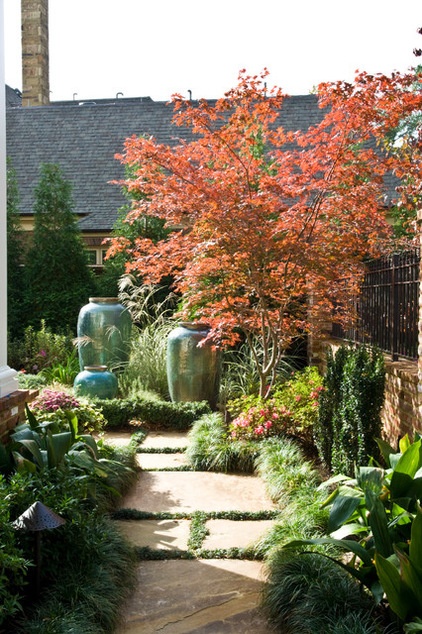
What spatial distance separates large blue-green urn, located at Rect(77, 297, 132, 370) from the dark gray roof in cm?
525

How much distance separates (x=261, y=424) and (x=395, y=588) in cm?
353

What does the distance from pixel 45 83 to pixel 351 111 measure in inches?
633

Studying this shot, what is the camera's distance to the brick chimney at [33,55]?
62.2ft

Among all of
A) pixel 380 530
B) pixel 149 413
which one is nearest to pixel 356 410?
pixel 380 530

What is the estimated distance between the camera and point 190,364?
26.8 ft

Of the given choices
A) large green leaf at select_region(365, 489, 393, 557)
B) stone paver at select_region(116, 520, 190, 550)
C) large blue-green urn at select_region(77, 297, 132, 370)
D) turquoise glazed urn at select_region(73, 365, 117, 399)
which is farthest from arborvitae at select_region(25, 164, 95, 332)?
large green leaf at select_region(365, 489, 393, 557)

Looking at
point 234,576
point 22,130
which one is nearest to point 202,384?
point 234,576

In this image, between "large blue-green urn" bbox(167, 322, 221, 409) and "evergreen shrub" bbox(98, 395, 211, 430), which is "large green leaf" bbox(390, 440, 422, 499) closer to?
"evergreen shrub" bbox(98, 395, 211, 430)

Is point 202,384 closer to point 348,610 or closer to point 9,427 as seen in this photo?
point 9,427

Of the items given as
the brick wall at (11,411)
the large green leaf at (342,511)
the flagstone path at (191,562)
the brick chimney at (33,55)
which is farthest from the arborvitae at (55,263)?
the large green leaf at (342,511)

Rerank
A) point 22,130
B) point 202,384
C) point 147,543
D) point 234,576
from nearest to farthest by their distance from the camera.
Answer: point 234,576 < point 147,543 < point 202,384 < point 22,130

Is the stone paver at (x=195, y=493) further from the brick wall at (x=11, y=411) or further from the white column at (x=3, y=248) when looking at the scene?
the white column at (x=3, y=248)

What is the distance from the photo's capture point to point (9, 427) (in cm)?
430

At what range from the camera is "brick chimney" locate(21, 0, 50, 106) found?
19.0 metres
